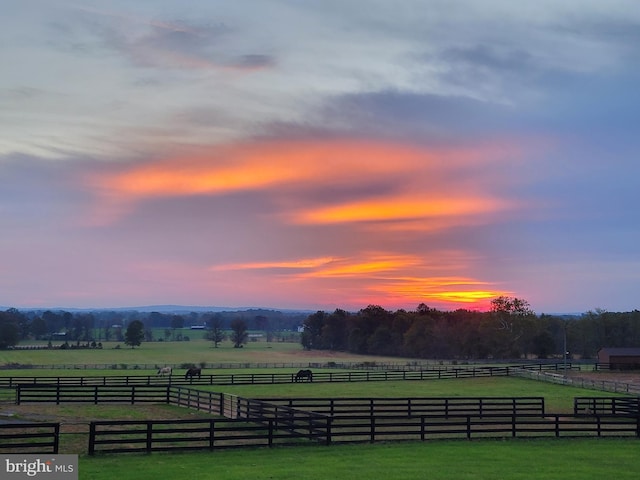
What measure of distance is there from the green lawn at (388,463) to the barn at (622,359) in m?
50.9

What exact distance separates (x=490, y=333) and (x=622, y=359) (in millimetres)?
37735

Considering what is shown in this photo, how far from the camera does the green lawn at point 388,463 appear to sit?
15.9 metres

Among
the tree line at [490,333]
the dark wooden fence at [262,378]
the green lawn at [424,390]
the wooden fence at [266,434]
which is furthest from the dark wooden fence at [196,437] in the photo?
the tree line at [490,333]

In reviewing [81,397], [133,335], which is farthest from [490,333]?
[81,397]

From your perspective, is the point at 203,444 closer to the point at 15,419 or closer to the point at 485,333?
the point at 15,419

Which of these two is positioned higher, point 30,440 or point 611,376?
point 30,440

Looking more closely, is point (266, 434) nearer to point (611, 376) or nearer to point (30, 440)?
point (30, 440)

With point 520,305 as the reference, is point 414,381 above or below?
below

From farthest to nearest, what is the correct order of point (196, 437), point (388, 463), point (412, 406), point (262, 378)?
point (262, 378) < point (412, 406) < point (196, 437) < point (388, 463)

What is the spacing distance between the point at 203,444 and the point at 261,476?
5789 mm

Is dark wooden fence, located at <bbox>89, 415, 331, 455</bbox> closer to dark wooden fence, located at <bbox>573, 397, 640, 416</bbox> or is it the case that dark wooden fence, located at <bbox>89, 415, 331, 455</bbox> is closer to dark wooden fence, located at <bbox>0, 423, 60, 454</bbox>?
dark wooden fence, located at <bbox>0, 423, 60, 454</bbox>

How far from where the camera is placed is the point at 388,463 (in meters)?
17.6

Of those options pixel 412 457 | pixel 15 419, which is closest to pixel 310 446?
pixel 412 457

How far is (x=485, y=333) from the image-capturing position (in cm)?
10638
